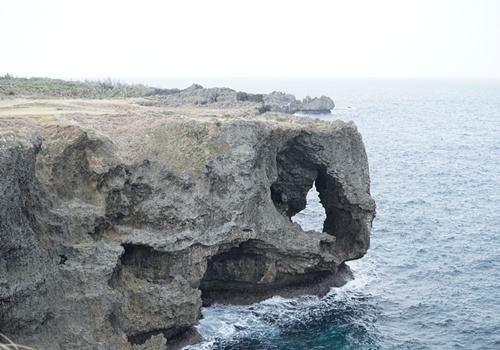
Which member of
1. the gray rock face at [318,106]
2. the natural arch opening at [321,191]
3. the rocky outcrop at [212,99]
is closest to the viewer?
the natural arch opening at [321,191]

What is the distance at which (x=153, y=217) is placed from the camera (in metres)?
28.6

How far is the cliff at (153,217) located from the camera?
23516mm

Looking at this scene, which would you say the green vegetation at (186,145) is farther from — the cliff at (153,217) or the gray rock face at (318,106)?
the gray rock face at (318,106)

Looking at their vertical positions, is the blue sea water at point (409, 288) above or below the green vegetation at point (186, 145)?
below

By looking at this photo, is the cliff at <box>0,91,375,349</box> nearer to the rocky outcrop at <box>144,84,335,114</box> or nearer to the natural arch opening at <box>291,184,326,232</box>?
the rocky outcrop at <box>144,84,335,114</box>

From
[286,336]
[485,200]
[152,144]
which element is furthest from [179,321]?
[485,200]

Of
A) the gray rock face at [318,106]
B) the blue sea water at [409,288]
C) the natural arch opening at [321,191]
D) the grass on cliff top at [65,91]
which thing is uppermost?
the grass on cliff top at [65,91]

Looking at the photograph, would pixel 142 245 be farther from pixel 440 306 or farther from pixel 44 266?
pixel 440 306

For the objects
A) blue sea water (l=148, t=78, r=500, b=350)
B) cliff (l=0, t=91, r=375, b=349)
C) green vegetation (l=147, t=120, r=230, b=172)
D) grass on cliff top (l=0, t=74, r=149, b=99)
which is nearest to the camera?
cliff (l=0, t=91, r=375, b=349)

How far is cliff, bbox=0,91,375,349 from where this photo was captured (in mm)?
23516

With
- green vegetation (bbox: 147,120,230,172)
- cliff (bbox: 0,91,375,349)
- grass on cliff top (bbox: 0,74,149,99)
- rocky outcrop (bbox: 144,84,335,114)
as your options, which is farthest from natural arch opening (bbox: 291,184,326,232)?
green vegetation (bbox: 147,120,230,172)

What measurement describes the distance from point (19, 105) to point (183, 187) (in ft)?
44.9

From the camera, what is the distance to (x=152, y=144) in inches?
1193

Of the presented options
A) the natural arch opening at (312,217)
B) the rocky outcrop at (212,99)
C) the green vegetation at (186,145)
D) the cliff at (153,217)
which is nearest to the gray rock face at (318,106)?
the natural arch opening at (312,217)
